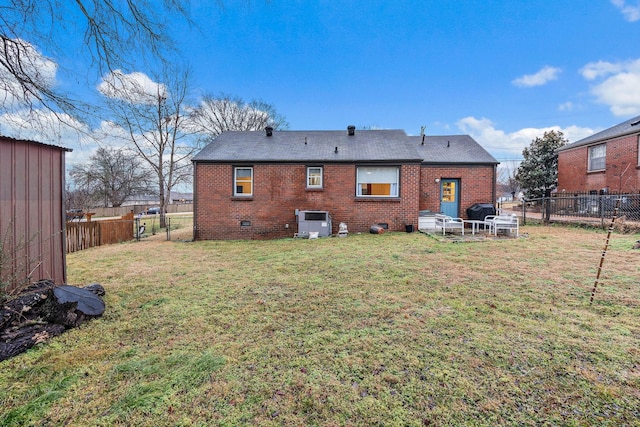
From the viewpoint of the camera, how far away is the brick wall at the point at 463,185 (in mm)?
12312

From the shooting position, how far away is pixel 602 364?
2244mm

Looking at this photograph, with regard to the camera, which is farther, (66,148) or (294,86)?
(294,86)

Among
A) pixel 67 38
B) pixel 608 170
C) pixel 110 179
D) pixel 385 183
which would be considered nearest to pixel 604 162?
pixel 608 170

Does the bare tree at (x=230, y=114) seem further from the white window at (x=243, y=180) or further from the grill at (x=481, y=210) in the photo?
the grill at (x=481, y=210)

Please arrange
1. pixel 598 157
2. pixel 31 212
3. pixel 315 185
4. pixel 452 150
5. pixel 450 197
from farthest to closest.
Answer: pixel 598 157
pixel 452 150
pixel 450 197
pixel 315 185
pixel 31 212

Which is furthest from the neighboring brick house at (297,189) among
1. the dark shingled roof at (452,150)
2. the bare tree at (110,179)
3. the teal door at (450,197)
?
the bare tree at (110,179)

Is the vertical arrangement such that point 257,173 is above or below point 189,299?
above

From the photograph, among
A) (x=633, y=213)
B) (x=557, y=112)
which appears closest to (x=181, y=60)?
(x=633, y=213)

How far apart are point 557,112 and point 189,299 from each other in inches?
1154

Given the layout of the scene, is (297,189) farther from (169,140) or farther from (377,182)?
(169,140)

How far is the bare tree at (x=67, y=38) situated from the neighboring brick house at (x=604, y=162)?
18642 millimetres

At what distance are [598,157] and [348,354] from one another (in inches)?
887

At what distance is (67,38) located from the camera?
3689 millimetres

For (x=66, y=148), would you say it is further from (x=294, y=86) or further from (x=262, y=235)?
(x=294, y=86)
